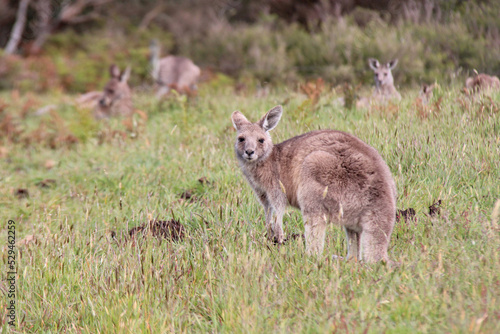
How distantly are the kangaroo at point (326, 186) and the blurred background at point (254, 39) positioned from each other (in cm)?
474

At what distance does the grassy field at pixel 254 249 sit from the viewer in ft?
10.9

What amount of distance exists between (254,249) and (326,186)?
780 mm

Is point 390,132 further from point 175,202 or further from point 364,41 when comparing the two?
point 364,41

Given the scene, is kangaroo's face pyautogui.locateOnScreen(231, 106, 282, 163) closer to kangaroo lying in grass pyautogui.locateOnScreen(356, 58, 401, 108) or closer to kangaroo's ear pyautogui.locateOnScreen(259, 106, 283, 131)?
kangaroo's ear pyautogui.locateOnScreen(259, 106, 283, 131)

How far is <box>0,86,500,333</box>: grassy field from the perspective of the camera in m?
3.32

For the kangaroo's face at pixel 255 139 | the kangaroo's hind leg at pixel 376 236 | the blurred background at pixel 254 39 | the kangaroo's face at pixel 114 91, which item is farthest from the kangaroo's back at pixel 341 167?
the kangaroo's face at pixel 114 91

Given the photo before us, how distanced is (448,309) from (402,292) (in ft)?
1.24

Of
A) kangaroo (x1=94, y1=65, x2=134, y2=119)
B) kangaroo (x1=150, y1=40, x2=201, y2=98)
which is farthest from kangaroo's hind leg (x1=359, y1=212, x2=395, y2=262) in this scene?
kangaroo (x1=150, y1=40, x2=201, y2=98)

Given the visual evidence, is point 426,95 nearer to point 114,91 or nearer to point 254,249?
point 254,249

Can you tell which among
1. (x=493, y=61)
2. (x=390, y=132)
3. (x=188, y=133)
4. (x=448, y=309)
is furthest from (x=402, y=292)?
(x=493, y=61)

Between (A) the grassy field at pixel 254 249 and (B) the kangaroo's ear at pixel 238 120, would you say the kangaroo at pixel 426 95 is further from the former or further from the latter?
(B) the kangaroo's ear at pixel 238 120

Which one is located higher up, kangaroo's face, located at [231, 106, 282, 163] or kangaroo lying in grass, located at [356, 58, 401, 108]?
kangaroo's face, located at [231, 106, 282, 163]

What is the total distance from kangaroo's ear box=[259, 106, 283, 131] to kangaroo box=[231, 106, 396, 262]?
179 mm

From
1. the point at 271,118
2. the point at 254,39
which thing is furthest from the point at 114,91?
the point at 271,118
